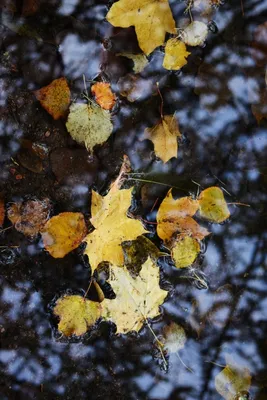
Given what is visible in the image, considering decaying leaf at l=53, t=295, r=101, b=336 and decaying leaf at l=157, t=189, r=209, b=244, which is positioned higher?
decaying leaf at l=157, t=189, r=209, b=244

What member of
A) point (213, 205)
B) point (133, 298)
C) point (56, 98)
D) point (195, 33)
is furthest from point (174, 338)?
point (195, 33)

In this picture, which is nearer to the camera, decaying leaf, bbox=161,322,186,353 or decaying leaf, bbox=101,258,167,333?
decaying leaf, bbox=101,258,167,333

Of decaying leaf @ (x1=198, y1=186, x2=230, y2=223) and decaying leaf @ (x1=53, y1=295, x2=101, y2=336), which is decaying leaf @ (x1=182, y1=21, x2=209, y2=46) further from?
decaying leaf @ (x1=53, y1=295, x2=101, y2=336)

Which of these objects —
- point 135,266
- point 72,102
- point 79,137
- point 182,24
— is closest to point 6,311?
point 135,266

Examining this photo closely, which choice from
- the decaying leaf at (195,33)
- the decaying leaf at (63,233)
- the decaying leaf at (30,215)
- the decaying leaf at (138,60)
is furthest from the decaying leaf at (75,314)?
the decaying leaf at (195,33)

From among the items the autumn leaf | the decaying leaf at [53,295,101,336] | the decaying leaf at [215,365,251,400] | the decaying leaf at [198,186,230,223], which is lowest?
the decaying leaf at [215,365,251,400]

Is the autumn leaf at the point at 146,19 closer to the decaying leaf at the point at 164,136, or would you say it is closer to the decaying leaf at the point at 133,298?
the decaying leaf at the point at 164,136

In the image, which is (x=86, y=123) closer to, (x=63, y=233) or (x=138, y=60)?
(x=138, y=60)

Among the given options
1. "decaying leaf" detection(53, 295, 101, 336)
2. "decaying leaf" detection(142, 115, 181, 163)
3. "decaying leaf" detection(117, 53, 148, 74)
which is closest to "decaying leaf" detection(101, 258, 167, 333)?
"decaying leaf" detection(53, 295, 101, 336)
